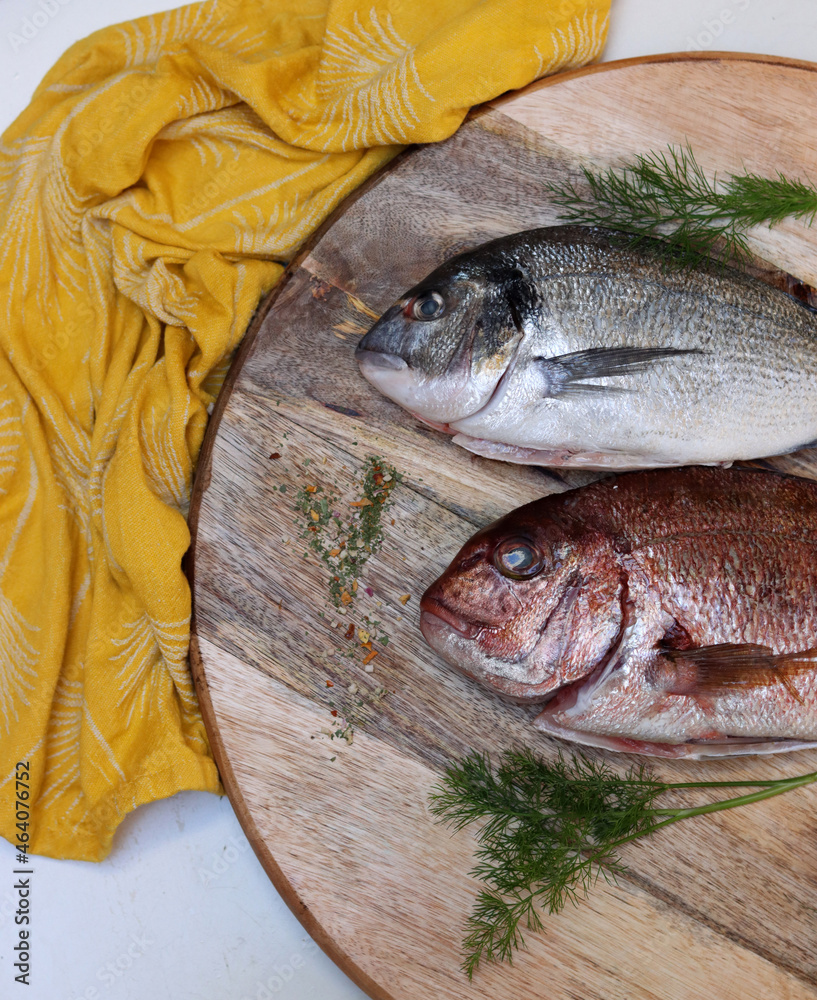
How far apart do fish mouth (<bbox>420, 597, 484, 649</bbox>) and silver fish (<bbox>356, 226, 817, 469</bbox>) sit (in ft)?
1.37

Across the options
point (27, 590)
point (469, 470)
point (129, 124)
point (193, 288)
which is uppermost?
point (129, 124)

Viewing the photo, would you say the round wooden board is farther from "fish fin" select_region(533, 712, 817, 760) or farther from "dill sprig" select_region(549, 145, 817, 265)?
"fish fin" select_region(533, 712, 817, 760)

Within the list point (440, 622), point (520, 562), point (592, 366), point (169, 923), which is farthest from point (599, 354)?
point (169, 923)

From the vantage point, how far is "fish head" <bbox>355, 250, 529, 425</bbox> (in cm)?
174

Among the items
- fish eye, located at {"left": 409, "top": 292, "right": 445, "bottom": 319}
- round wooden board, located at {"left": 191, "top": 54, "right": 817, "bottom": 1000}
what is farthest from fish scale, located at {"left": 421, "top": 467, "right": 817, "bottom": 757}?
fish eye, located at {"left": 409, "top": 292, "right": 445, "bottom": 319}

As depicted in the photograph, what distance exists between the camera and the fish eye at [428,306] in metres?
1.76

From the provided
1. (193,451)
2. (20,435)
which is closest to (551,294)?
(193,451)

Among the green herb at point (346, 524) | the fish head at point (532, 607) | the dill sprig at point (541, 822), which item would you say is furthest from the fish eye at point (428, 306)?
the dill sprig at point (541, 822)

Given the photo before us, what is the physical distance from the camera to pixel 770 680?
1669 mm

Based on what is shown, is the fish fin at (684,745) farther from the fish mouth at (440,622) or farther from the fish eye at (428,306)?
the fish eye at (428,306)

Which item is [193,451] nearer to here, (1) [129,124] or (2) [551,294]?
(1) [129,124]

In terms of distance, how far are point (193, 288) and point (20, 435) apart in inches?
23.6

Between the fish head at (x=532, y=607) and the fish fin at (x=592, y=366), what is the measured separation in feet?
1.05

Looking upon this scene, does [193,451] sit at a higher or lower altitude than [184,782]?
higher
